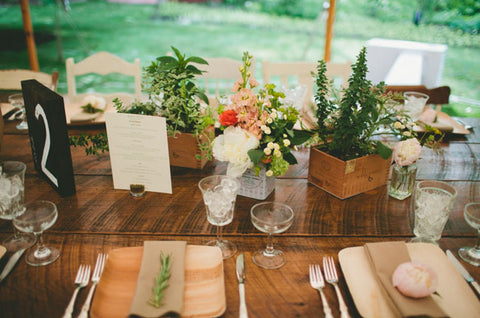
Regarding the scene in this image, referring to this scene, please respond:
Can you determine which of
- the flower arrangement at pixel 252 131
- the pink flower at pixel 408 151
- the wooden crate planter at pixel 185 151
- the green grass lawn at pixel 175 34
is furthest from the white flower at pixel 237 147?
the green grass lawn at pixel 175 34

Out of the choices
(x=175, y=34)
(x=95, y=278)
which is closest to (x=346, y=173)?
(x=95, y=278)

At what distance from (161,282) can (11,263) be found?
0.44 metres

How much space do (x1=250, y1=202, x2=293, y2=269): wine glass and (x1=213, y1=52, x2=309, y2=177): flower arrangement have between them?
0.51 ft

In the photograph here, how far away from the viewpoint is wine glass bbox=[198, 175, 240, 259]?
1.07 meters

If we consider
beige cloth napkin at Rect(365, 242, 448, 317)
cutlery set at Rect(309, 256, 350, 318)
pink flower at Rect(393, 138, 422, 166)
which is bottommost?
cutlery set at Rect(309, 256, 350, 318)

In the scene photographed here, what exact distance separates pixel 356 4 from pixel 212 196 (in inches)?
192

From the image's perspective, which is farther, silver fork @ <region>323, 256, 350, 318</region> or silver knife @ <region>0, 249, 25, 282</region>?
silver knife @ <region>0, 249, 25, 282</region>

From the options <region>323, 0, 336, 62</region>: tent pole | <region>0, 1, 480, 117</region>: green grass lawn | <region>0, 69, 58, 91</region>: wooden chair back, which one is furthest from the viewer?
<region>0, 1, 480, 117</region>: green grass lawn

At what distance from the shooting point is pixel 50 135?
1273 mm

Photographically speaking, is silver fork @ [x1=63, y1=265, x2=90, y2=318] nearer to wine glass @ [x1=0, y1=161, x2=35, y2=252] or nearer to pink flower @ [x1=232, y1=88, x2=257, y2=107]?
wine glass @ [x1=0, y1=161, x2=35, y2=252]

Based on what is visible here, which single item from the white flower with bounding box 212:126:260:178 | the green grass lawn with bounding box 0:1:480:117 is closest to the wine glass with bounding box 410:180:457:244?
the white flower with bounding box 212:126:260:178

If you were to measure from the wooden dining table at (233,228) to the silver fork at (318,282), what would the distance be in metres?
0.01

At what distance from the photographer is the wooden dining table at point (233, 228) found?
941mm

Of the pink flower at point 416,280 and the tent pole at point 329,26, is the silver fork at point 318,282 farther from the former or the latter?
the tent pole at point 329,26
